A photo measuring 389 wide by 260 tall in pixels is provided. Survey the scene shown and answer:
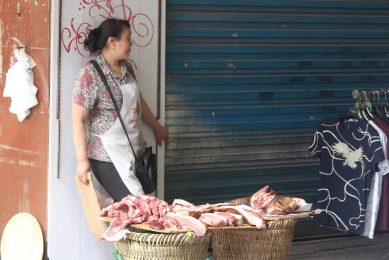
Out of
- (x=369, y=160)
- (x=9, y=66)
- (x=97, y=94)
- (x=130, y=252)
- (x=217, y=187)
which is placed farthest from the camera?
(x=217, y=187)

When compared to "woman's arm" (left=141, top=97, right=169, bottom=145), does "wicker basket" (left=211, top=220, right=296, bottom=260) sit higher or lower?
lower

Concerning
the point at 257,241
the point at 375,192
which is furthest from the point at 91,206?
the point at 375,192

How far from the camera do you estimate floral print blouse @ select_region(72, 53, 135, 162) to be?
18.2ft

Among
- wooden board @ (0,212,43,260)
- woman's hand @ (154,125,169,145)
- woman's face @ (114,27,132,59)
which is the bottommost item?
wooden board @ (0,212,43,260)

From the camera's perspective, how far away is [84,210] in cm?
572

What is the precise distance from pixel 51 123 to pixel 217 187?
68.1 inches

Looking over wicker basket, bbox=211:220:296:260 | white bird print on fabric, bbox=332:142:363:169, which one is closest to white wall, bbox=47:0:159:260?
wicker basket, bbox=211:220:296:260

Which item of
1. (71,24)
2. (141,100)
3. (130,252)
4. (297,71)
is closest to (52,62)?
(71,24)

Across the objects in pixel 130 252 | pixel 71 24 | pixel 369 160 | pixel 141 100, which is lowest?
pixel 130 252

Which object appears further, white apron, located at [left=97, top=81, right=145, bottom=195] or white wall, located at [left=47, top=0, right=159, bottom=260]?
white wall, located at [left=47, top=0, right=159, bottom=260]

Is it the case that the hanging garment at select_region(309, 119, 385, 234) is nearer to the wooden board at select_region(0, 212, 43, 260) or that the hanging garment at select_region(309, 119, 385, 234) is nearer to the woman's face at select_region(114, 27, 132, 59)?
the woman's face at select_region(114, 27, 132, 59)

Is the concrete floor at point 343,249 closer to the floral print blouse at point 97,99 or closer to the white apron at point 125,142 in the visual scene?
the white apron at point 125,142

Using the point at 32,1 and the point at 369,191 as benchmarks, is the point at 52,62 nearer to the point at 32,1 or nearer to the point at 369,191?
the point at 32,1

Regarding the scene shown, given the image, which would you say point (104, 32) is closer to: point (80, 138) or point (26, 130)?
point (80, 138)
